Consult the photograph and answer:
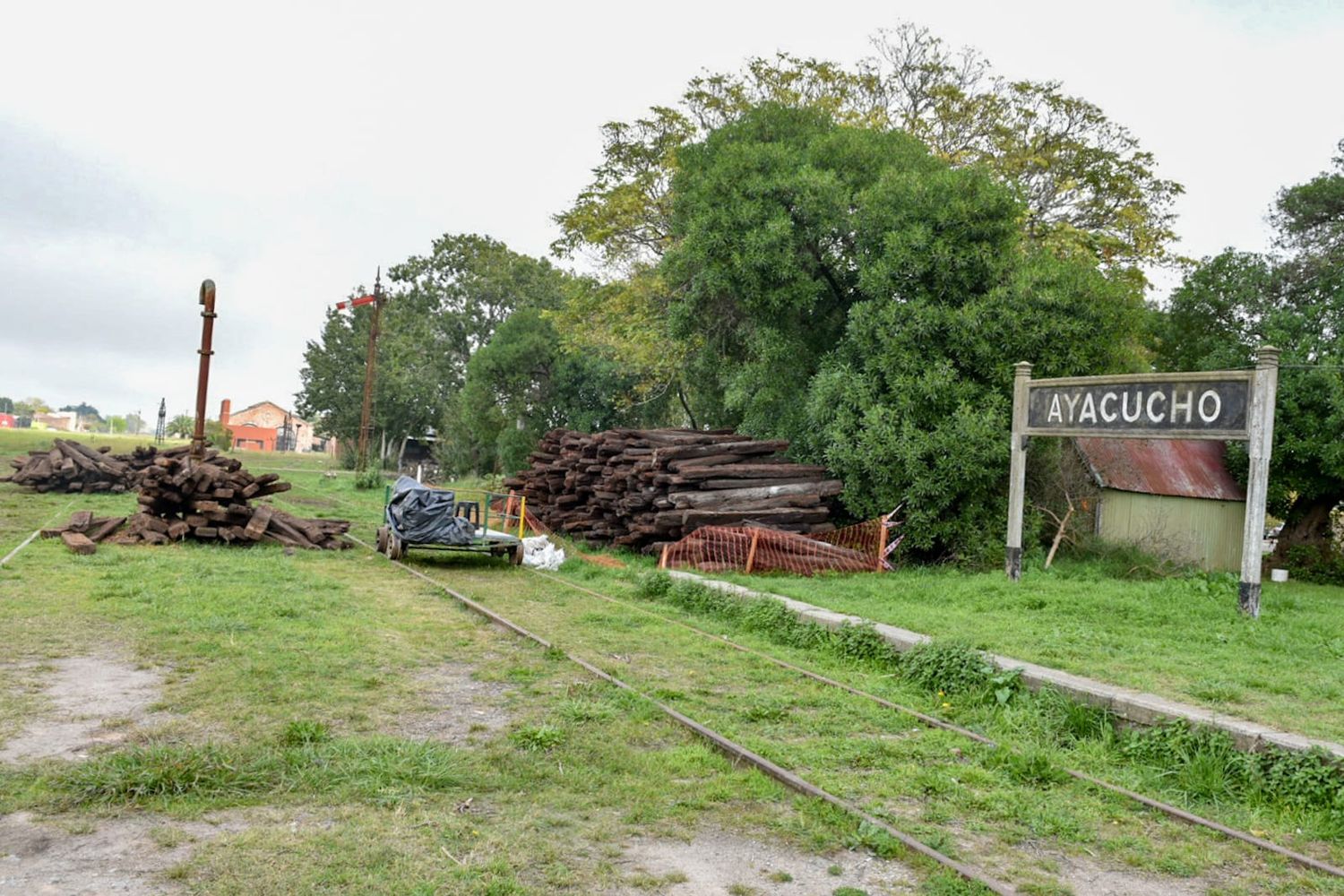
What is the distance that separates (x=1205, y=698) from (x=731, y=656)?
3.97 metres

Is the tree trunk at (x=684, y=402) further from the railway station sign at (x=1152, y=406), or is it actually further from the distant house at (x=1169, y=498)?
the railway station sign at (x=1152, y=406)

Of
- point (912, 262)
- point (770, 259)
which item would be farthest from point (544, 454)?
point (912, 262)

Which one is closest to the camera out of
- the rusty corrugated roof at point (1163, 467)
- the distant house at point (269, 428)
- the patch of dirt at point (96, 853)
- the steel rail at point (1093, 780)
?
the patch of dirt at point (96, 853)

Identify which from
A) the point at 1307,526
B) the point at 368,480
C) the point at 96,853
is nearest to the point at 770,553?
the point at 96,853

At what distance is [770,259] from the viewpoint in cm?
1831

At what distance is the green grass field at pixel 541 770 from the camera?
451 centimetres

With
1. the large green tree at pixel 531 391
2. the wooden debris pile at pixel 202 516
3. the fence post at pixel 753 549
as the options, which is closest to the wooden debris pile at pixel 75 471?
the wooden debris pile at pixel 202 516

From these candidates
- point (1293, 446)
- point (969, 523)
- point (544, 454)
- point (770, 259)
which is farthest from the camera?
point (544, 454)

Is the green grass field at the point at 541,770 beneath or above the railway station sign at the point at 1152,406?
beneath

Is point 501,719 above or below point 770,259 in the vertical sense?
below

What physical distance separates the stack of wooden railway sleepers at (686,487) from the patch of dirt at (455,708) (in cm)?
844

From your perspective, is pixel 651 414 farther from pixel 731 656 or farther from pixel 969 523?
pixel 731 656

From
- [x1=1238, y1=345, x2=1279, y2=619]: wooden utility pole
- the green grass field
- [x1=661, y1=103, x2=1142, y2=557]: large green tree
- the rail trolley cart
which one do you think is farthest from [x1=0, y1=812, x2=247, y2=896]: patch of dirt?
[x1=661, y1=103, x2=1142, y2=557]: large green tree

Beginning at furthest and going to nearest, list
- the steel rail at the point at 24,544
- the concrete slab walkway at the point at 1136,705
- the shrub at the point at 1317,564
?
1. the shrub at the point at 1317,564
2. the steel rail at the point at 24,544
3. the concrete slab walkway at the point at 1136,705
